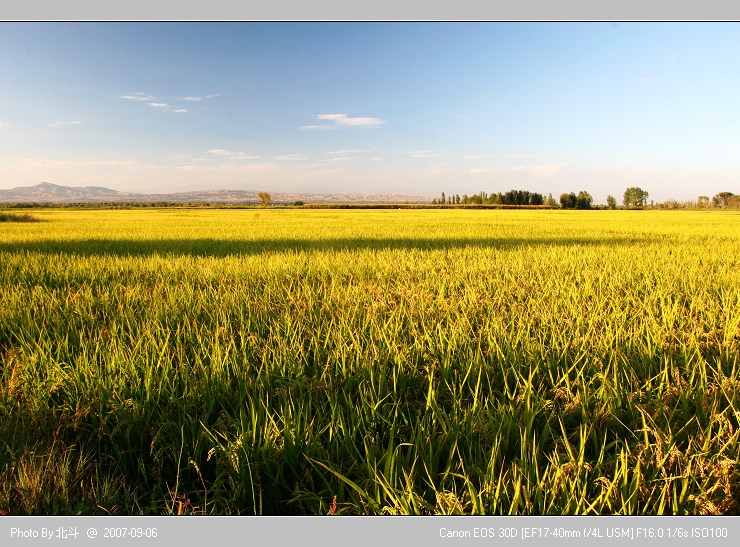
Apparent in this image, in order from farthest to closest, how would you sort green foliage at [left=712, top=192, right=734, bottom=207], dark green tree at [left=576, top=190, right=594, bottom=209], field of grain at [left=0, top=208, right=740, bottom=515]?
dark green tree at [left=576, top=190, right=594, bottom=209], green foliage at [left=712, top=192, right=734, bottom=207], field of grain at [left=0, top=208, right=740, bottom=515]

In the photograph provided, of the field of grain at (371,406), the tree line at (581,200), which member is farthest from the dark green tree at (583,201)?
the field of grain at (371,406)

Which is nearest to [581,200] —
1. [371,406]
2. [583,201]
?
[583,201]

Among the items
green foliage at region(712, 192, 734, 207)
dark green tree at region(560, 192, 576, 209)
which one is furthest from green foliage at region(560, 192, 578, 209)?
green foliage at region(712, 192, 734, 207)

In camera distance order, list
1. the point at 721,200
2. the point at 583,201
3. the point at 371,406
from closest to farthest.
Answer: the point at 371,406 → the point at 721,200 → the point at 583,201

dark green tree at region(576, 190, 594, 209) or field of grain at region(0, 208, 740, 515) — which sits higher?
dark green tree at region(576, 190, 594, 209)

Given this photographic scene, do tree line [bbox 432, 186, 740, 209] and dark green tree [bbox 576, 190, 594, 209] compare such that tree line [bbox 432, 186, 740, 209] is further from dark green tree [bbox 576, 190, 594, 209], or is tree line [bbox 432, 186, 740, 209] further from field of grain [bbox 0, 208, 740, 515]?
field of grain [bbox 0, 208, 740, 515]

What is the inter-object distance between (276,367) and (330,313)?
114 cm

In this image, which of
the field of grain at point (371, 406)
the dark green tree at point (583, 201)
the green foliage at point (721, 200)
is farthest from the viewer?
the dark green tree at point (583, 201)

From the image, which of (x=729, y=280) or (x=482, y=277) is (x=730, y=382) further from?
(x=729, y=280)

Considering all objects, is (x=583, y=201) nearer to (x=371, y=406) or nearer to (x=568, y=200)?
(x=568, y=200)

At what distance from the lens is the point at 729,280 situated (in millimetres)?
4406

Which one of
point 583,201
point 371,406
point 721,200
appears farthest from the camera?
point 583,201

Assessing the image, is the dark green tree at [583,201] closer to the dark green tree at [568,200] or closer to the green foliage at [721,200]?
the dark green tree at [568,200]

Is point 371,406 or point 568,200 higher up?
point 568,200
